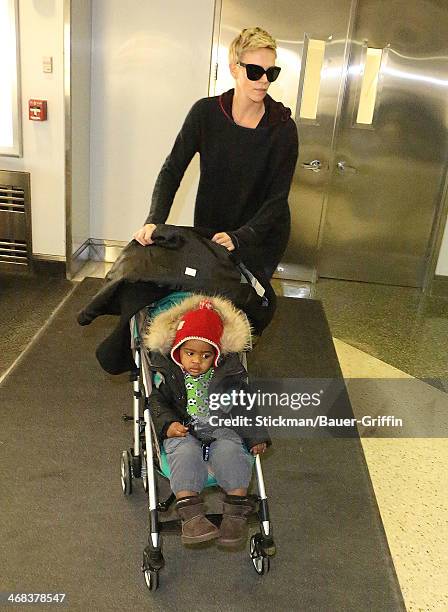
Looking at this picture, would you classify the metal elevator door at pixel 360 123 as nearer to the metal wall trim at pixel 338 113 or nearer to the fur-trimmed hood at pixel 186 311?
the metal wall trim at pixel 338 113

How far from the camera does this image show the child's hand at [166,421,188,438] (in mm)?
2141

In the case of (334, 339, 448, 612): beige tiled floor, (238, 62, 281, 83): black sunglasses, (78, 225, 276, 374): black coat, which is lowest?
(334, 339, 448, 612): beige tiled floor

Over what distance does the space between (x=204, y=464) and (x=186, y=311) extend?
0.52 meters

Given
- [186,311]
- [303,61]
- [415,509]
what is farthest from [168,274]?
[303,61]

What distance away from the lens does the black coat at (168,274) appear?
2.31 m

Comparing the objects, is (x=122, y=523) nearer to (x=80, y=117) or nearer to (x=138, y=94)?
(x=80, y=117)

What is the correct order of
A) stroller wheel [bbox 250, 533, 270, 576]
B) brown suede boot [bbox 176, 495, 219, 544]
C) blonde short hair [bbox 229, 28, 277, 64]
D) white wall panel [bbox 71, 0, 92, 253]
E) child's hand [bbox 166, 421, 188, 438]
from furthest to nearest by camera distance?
white wall panel [bbox 71, 0, 92, 253], blonde short hair [bbox 229, 28, 277, 64], stroller wheel [bbox 250, 533, 270, 576], child's hand [bbox 166, 421, 188, 438], brown suede boot [bbox 176, 495, 219, 544]

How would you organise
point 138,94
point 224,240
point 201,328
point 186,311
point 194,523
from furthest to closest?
point 138,94 < point 224,240 < point 186,311 < point 201,328 < point 194,523

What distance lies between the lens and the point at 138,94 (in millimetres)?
4855

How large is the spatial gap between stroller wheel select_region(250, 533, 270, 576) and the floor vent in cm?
320

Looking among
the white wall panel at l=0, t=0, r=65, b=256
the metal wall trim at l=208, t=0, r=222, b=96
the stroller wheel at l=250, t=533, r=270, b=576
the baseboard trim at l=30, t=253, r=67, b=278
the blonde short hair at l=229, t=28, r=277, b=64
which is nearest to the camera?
the stroller wheel at l=250, t=533, r=270, b=576

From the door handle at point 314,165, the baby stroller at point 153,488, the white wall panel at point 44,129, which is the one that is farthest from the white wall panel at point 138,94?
the baby stroller at point 153,488

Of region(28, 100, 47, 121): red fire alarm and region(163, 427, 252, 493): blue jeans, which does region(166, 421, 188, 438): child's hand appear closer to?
region(163, 427, 252, 493): blue jeans

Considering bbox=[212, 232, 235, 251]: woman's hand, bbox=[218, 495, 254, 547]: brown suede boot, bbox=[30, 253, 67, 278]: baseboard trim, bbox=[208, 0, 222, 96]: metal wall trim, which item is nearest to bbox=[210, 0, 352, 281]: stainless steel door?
bbox=[208, 0, 222, 96]: metal wall trim
